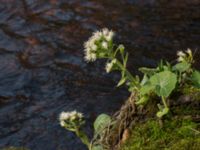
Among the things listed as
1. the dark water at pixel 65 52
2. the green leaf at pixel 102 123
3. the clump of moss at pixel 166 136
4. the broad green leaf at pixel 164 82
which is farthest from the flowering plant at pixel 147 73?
the dark water at pixel 65 52

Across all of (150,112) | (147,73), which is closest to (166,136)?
(150,112)

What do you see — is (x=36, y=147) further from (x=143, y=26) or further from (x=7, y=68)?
(x=143, y=26)

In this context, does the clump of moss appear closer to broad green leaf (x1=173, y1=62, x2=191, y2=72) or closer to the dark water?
broad green leaf (x1=173, y1=62, x2=191, y2=72)

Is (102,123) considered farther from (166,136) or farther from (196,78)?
(196,78)

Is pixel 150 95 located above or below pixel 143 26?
above

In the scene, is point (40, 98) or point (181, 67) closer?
point (181, 67)

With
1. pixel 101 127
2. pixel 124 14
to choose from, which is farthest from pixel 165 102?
pixel 124 14
